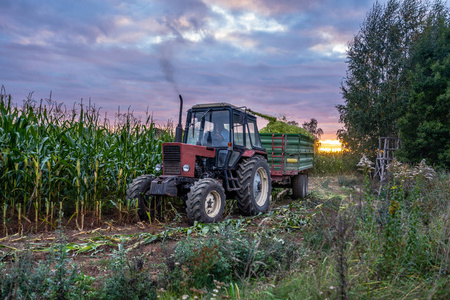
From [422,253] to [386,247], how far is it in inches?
16.7

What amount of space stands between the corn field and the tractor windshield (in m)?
1.16

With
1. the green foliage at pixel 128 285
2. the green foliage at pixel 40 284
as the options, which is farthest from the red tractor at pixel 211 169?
the green foliage at pixel 40 284

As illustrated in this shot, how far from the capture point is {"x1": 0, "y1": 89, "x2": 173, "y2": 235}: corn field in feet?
18.1

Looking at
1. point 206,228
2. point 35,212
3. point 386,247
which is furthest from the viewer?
point 35,212

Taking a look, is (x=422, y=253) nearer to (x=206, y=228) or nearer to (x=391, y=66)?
(x=206, y=228)

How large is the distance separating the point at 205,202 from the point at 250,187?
1.46 meters

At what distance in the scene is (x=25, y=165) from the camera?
5.38 metres

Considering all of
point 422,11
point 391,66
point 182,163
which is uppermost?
point 422,11

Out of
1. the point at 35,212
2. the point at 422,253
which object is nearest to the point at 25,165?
the point at 35,212

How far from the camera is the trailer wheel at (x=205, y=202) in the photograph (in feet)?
18.2

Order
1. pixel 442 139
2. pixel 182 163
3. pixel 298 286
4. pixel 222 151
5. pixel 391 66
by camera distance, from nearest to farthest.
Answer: pixel 298 286 → pixel 182 163 → pixel 222 151 → pixel 442 139 → pixel 391 66

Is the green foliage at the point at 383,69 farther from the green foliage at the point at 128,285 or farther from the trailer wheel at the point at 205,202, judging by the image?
the green foliage at the point at 128,285

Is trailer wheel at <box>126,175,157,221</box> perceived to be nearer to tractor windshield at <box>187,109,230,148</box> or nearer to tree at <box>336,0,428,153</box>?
tractor windshield at <box>187,109,230,148</box>

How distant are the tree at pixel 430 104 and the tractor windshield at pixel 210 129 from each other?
35.5 feet
